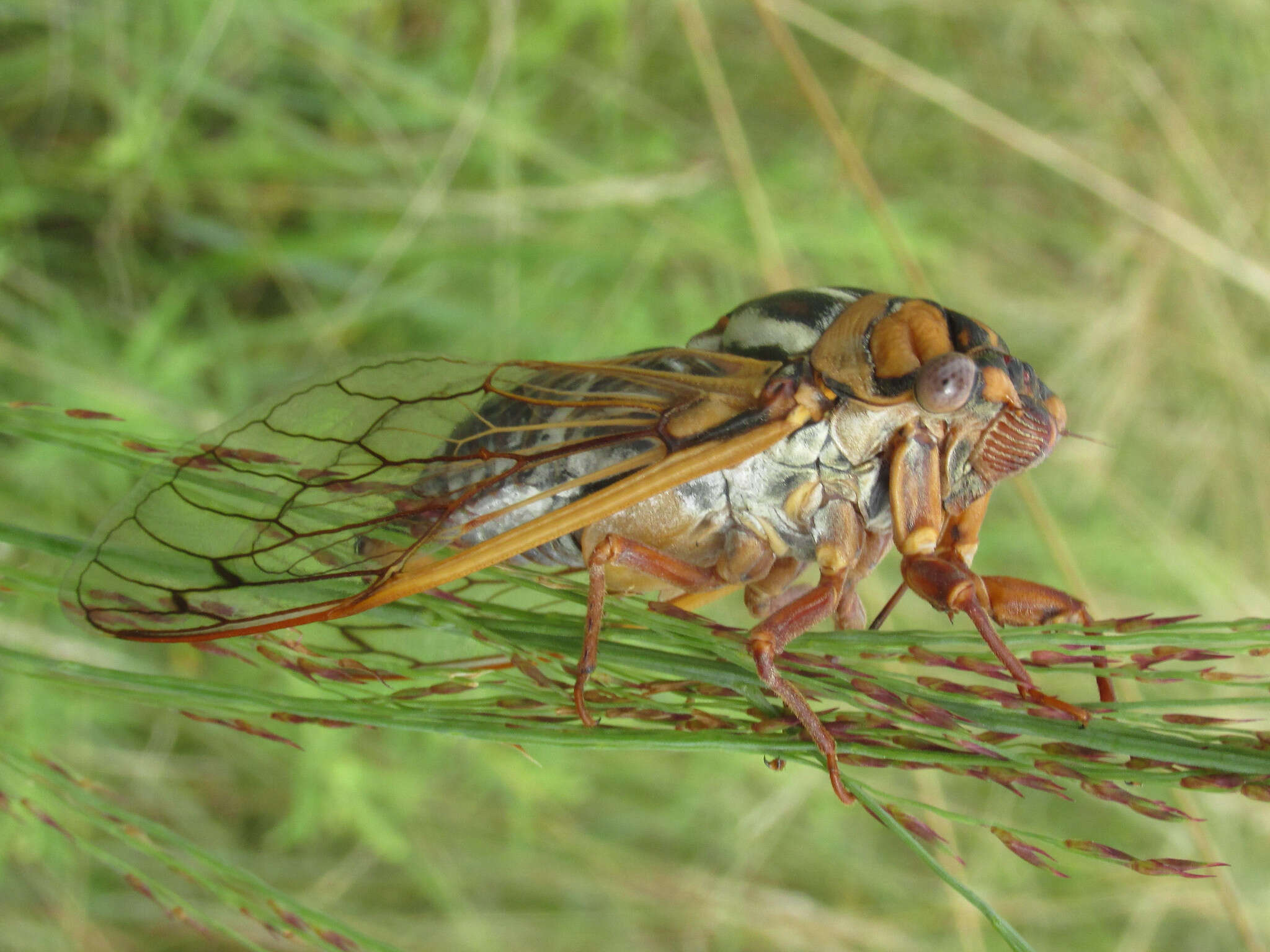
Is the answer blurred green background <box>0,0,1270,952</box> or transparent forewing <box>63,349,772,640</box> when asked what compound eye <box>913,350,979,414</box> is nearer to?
transparent forewing <box>63,349,772,640</box>

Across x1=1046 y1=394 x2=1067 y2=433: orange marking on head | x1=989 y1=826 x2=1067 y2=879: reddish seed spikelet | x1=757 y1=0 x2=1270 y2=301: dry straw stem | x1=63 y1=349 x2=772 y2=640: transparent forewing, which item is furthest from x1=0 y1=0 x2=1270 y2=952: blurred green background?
x1=989 y1=826 x2=1067 y2=879: reddish seed spikelet

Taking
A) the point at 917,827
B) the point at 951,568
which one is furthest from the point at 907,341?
the point at 917,827

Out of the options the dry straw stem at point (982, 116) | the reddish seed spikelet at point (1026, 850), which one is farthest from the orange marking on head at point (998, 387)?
the dry straw stem at point (982, 116)

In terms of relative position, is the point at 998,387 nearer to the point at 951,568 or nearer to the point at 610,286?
the point at 951,568

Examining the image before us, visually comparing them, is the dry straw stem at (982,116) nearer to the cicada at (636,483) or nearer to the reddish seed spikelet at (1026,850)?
the cicada at (636,483)

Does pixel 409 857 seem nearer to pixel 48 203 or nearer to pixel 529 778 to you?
pixel 529 778

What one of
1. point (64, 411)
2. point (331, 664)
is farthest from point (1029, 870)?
point (64, 411)
